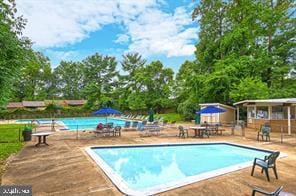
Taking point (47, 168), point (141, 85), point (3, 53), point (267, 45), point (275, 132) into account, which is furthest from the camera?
point (141, 85)

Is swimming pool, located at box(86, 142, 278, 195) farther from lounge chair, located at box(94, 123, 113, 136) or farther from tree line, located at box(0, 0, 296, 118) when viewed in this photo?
tree line, located at box(0, 0, 296, 118)

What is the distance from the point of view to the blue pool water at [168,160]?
9458mm

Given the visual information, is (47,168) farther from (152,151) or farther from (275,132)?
(275,132)

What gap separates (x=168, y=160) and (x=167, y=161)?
0.52 feet

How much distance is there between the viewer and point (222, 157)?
1229 cm

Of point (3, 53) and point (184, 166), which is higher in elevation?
point (3, 53)

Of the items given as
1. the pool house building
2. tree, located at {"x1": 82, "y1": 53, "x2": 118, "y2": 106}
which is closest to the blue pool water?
the pool house building

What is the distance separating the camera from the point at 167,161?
37.9 feet

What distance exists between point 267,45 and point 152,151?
72.3 feet

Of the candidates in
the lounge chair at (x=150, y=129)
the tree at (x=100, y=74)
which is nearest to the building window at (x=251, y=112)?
the lounge chair at (x=150, y=129)

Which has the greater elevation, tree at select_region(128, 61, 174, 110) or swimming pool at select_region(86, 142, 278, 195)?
tree at select_region(128, 61, 174, 110)

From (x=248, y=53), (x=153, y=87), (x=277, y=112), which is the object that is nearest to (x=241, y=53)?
(x=248, y=53)

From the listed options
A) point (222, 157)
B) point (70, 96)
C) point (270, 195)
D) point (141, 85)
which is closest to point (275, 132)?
point (222, 157)

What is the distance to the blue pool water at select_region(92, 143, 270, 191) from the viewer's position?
9.46m
